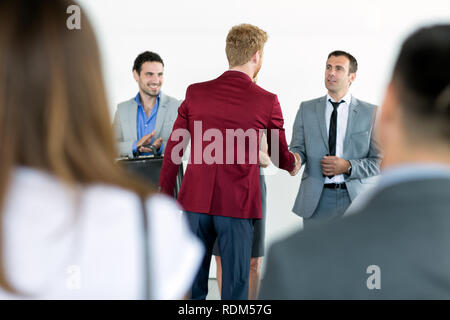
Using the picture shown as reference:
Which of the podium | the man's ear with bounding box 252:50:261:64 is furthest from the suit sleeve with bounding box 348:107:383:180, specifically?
the podium

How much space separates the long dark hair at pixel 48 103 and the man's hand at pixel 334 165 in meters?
2.72

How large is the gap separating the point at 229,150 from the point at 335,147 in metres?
1.18

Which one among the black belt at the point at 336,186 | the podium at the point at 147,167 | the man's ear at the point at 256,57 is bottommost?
the black belt at the point at 336,186

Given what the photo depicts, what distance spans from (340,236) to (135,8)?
14.6ft

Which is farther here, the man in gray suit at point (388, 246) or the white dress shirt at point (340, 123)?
the white dress shirt at point (340, 123)

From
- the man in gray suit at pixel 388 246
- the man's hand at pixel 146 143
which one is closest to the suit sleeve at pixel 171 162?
the man's hand at pixel 146 143

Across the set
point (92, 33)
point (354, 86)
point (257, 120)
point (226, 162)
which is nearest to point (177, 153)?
point (226, 162)

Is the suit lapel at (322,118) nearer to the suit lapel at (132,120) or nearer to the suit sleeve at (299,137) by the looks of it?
the suit sleeve at (299,137)

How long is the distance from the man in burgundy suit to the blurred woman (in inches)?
71.7

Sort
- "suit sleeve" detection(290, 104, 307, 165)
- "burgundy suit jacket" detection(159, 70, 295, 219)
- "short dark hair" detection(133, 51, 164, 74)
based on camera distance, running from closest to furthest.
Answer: "burgundy suit jacket" detection(159, 70, 295, 219) → "suit sleeve" detection(290, 104, 307, 165) → "short dark hair" detection(133, 51, 164, 74)

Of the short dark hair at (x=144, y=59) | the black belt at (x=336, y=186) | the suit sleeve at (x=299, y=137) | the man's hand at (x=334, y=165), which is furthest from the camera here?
the short dark hair at (x=144, y=59)

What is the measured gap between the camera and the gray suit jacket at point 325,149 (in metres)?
3.51

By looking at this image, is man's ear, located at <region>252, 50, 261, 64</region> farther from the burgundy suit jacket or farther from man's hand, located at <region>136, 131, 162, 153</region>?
man's hand, located at <region>136, 131, 162, 153</region>

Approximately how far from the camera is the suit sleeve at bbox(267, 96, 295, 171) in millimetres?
2797
